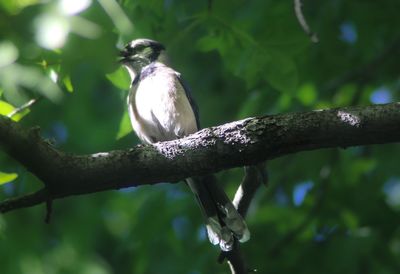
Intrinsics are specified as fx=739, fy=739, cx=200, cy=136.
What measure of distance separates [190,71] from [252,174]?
5284 millimetres

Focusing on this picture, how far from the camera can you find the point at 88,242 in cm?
535

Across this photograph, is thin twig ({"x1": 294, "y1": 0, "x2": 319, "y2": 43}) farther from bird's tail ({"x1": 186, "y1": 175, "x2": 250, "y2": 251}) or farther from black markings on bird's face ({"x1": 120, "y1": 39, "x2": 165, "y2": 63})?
black markings on bird's face ({"x1": 120, "y1": 39, "x2": 165, "y2": 63})

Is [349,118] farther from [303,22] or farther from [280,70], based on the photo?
[280,70]

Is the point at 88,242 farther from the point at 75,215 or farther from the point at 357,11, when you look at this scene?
the point at 357,11

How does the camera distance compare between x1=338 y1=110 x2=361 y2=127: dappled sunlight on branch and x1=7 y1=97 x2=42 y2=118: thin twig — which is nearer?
x1=338 y1=110 x2=361 y2=127: dappled sunlight on branch

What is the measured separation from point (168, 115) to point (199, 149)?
217cm

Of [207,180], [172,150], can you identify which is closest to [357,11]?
[207,180]

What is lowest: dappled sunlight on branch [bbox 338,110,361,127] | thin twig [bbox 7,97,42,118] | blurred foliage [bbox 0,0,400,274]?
blurred foliage [bbox 0,0,400,274]

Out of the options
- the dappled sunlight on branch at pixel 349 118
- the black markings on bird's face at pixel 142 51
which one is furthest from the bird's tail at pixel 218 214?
the black markings on bird's face at pixel 142 51

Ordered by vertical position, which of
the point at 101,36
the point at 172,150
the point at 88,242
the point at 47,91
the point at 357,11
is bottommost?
the point at 357,11

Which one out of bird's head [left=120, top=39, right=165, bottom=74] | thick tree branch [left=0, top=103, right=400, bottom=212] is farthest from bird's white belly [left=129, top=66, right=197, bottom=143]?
thick tree branch [left=0, top=103, right=400, bottom=212]

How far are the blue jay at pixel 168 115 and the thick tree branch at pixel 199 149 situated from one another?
127 centimetres

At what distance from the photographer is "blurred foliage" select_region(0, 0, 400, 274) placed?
5164 millimetres

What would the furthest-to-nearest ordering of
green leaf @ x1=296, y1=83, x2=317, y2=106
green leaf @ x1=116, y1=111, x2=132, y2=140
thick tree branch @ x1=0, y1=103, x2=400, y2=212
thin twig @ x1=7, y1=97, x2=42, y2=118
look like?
green leaf @ x1=296, y1=83, x2=317, y2=106 → green leaf @ x1=116, y1=111, x2=132, y2=140 → thin twig @ x1=7, y1=97, x2=42, y2=118 → thick tree branch @ x1=0, y1=103, x2=400, y2=212
